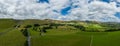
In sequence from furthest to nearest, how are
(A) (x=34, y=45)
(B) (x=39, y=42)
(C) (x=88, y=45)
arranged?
1. (B) (x=39, y=42)
2. (A) (x=34, y=45)
3. (C) (x=88, y=45)

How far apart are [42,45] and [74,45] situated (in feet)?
53.2

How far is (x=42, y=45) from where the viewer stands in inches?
4432

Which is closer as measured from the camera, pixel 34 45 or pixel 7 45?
pixel 34 45

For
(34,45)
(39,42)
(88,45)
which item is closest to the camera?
(88,45)

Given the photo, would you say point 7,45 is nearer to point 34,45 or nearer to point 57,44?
point 34,45

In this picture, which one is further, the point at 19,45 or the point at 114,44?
the point at 19,45

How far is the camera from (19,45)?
376ft

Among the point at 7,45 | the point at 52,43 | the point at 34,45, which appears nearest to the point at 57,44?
the point at 52,43

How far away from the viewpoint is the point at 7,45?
4700 inches

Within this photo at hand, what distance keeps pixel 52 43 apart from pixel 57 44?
14.1 feet

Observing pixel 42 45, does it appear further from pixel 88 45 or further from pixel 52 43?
pixel 88 45

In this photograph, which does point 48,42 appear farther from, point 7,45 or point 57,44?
point 7,45

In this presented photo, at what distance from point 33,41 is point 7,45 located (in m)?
13.6

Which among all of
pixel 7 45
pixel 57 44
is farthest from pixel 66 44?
pixel 7 45
